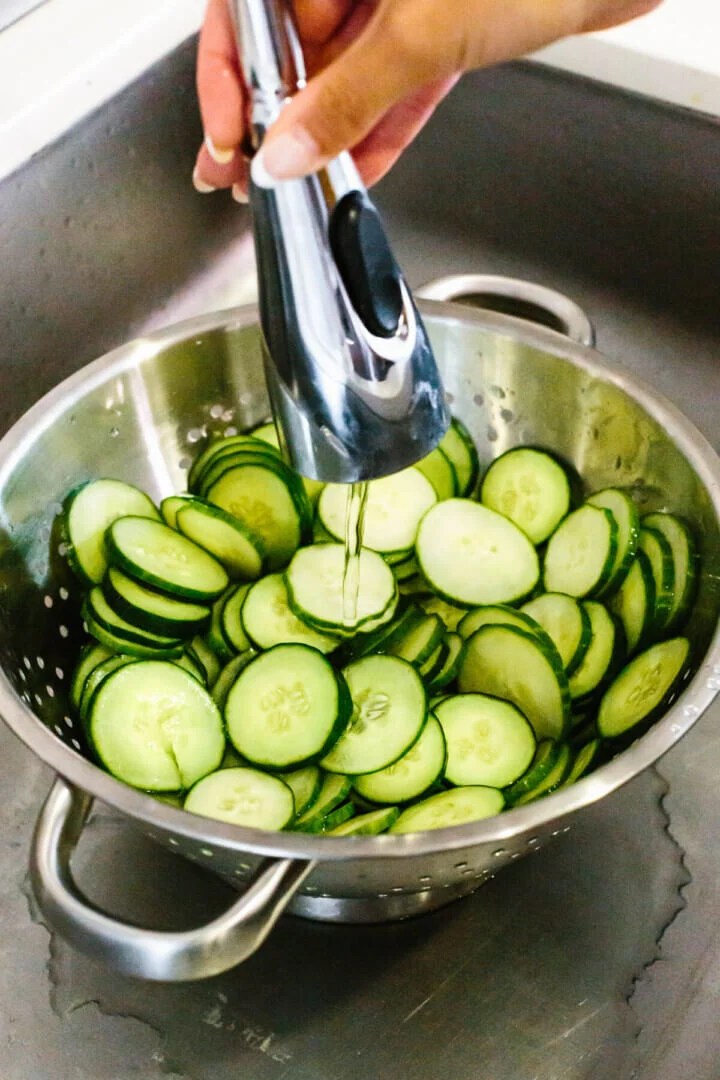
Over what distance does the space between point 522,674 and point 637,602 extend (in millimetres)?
116

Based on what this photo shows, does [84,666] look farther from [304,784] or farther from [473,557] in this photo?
[473,557]

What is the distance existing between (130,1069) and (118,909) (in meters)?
0.12

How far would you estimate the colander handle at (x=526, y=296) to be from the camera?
3.13 ft

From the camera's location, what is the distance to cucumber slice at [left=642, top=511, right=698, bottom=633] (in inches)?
31.5

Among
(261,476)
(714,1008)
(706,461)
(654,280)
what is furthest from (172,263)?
(714,1008)

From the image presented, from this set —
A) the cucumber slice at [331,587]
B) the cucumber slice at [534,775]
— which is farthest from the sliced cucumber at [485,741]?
the cucumber slice at [331,587]

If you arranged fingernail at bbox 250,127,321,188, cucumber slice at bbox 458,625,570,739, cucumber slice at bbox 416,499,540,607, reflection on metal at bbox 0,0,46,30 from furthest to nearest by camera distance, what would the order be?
reflection on metal at bbox 0,0,46,30, cucumber slice at bbox 416,499,540,607, cucumber slice at bbox 458,625,570,739, fingernail at bbox 250,127,321,188

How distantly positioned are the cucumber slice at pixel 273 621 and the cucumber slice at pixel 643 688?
0.77 feet

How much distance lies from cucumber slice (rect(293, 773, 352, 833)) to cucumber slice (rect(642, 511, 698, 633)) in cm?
28

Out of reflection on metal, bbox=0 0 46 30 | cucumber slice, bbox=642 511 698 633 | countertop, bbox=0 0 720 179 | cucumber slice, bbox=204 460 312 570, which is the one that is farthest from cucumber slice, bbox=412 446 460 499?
reflection on metal, bbox=0 0 46 30

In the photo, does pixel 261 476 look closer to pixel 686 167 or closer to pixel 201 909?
pixel 201 909

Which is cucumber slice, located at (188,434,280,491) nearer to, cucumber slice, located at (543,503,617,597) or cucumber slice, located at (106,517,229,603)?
cucumber slice, located at (106,517,229,603)

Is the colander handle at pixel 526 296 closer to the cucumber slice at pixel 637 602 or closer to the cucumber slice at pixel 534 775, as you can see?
the cucumber slice at pixel 637 602

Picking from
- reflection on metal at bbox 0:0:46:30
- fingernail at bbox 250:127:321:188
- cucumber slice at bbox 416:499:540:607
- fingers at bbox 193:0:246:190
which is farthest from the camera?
reflection on metal at bbox 0:0:46:30
